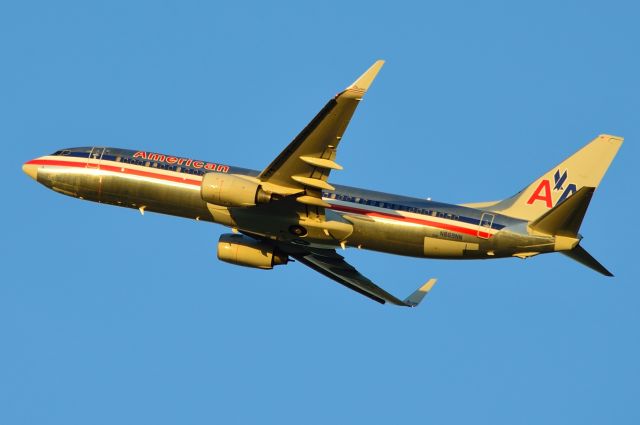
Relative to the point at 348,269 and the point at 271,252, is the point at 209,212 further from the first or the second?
the point at 348,269

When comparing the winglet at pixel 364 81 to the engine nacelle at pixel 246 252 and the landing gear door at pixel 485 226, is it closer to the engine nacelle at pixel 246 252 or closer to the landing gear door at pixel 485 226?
the landing gear door at pixel 485 226

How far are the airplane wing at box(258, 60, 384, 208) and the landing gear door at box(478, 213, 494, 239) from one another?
335 inches

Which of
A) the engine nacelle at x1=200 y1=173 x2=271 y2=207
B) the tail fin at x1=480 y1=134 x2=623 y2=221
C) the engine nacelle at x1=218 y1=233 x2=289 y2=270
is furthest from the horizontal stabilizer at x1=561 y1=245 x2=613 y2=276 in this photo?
the engine nacelle at x1=218 y1=233 x2=289 y2=270

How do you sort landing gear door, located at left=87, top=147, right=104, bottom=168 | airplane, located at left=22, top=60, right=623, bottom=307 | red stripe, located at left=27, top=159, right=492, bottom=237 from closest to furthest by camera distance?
airplane, located at left=22, top=60, right=623, bottom=307
red stripe, located at left=27, top=159, right=492, bottom=237
landing gear door, located at left=87, top=147, right=104, bottom=168

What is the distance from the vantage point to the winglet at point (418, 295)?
65500 millimetres

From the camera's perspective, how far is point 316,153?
52719 millimetres

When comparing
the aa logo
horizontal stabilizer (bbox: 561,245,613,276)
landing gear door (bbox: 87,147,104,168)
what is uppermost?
the aa logo

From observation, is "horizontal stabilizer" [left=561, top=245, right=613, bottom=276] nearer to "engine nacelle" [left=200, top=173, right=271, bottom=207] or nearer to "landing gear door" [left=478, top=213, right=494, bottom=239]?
"landing gear door" [left=478, top=213, right=494, bottom=239]

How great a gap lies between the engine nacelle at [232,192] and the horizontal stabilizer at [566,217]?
14.3 meters

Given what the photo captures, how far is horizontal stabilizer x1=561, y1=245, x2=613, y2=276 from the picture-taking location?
2176 inches

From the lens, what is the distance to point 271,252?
6159cm

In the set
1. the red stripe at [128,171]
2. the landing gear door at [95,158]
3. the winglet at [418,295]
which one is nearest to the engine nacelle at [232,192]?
the red stripe at [128,171]

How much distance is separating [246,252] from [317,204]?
25.6 ft

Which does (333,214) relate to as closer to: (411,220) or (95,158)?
(411,220)
